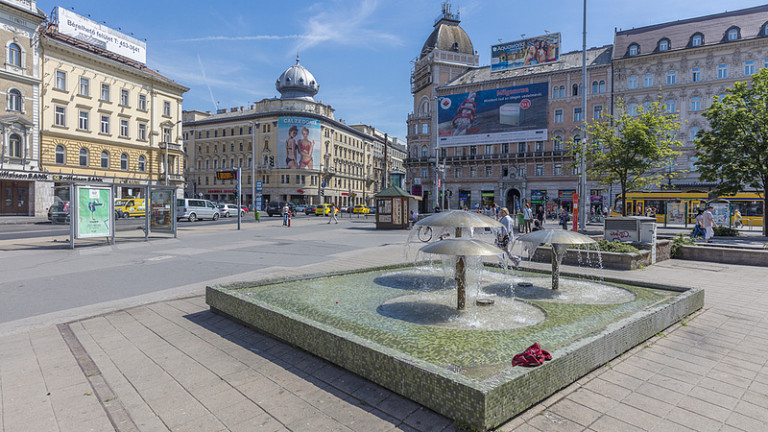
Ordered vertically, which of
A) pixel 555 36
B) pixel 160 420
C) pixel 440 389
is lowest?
pixel 160 420

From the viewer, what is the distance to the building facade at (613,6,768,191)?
4375 centimetres

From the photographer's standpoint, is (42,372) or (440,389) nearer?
(440,389)

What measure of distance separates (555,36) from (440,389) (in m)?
61.3

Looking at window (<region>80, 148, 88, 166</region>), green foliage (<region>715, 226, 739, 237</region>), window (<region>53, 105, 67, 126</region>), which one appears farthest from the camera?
window (<region>80, 148, 88, 166</region>)

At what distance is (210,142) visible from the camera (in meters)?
80.1

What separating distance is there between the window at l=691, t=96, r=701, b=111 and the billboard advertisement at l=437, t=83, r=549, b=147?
49.7 feet

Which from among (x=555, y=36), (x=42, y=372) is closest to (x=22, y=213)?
(x=42, y=372)

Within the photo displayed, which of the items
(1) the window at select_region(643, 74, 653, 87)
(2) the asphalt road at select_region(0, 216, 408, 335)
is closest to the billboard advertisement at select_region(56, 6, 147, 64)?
(2) the asphalt road at select_region(0, 216, 408, 335)

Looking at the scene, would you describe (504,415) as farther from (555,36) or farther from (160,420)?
(555,36)

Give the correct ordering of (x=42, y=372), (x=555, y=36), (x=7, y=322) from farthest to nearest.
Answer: (x=555, y=36), (x=7, y=322), (x=42, y=372)

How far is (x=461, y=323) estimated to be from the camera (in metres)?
5.54

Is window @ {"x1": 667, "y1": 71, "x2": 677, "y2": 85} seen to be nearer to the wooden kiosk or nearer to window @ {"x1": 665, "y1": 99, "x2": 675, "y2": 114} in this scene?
window @ {"x1": 665, "y1": 99, "x2": 675, "y2": 114}

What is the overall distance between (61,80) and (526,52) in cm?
5303

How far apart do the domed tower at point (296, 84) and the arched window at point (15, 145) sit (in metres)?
44.9
